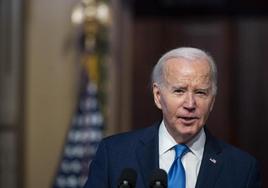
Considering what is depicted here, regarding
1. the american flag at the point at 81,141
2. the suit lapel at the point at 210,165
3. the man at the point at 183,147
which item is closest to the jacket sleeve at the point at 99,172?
the man at the point at 183,147

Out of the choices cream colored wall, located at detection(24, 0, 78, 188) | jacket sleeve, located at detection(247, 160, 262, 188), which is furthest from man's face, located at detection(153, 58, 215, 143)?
cream colored wall, located at detection(24, 0, 78, 188)

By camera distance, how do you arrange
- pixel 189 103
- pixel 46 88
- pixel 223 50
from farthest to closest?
pixel 223 50 < pixel 46 88 < pixel 189 103

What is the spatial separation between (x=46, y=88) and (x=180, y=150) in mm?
3582

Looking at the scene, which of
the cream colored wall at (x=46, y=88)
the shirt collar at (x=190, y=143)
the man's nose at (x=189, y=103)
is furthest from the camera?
the cream colored wall at (x=46, y=88)

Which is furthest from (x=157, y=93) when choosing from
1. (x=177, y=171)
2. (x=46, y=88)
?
(x=46, y=88)

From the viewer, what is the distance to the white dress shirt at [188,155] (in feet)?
Answer: 8.40

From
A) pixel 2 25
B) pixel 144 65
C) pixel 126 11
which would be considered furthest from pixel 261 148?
pixel 2 25

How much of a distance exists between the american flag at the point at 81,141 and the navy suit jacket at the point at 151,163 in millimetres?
2938

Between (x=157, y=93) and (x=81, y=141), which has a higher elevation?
(x=157, y=93)

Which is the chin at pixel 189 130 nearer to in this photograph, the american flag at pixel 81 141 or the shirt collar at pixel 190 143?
the shirt collar at pixel 190 143

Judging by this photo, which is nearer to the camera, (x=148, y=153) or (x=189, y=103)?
(x=189, y=103)

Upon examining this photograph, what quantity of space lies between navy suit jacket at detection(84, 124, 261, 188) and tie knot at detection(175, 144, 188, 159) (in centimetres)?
7

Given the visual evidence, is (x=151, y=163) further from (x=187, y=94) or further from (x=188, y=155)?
(x=187, y=94)

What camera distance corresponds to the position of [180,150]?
259 cm
